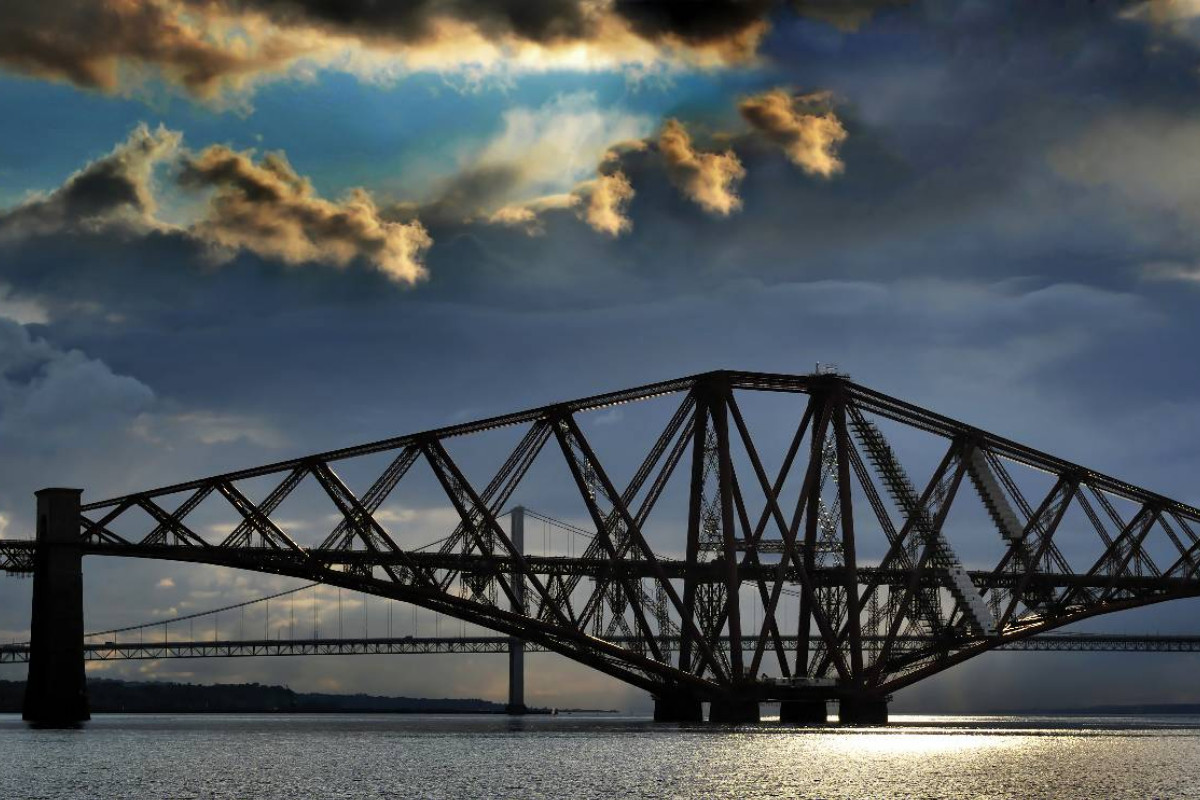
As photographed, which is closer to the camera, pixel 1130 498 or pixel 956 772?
pixel 956 772

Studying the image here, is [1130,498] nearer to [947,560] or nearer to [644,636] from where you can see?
[947,560]

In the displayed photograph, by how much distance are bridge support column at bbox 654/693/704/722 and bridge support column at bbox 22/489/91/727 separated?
41951 millimetres

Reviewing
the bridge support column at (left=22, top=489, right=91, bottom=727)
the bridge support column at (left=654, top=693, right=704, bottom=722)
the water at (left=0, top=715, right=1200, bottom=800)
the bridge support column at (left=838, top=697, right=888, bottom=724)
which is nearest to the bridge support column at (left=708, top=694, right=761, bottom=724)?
the water at (left=0, top=715, right=1200, bottom=800)

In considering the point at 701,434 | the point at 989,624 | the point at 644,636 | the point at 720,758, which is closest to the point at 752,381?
the point at 701,434

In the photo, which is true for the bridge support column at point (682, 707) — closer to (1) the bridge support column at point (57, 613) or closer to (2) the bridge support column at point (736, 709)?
(2) the bridge support column at point (736, 709)

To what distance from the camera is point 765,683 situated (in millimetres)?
125062

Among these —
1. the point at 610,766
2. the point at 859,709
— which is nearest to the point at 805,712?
the point at 859,709

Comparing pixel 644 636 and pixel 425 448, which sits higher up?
pixel 425 448

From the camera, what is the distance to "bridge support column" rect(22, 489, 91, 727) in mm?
110438

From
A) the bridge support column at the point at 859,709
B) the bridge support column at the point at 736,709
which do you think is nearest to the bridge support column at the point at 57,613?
the bridge support column at the point at 736,709

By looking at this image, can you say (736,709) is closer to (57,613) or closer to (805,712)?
(805,712)

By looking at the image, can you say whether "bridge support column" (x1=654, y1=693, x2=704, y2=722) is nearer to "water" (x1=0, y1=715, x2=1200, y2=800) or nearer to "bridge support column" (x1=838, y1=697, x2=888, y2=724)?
"water" (x1=0, y1=715, x2=1200, y2=800)

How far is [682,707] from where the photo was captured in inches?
5202

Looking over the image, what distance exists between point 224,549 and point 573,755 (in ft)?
91.9
